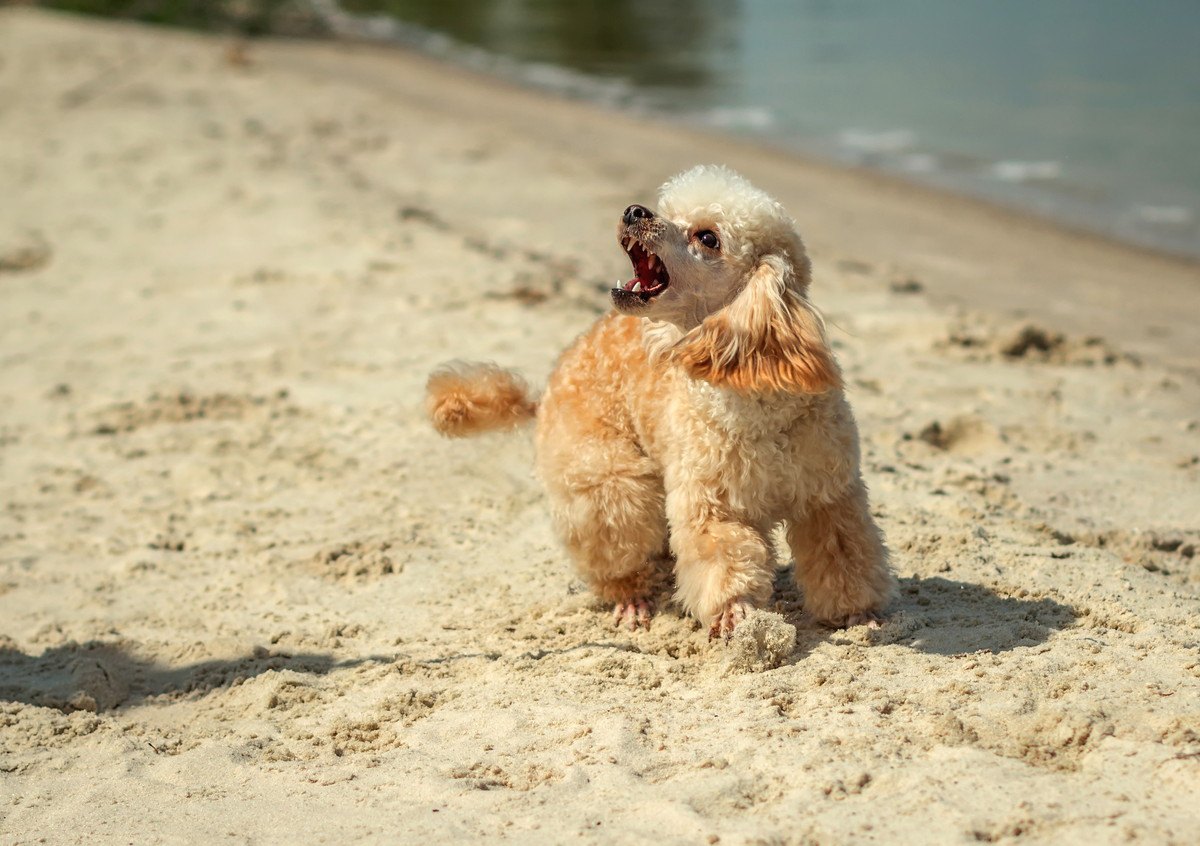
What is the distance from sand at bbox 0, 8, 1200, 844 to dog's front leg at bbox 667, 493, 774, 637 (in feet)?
0.43

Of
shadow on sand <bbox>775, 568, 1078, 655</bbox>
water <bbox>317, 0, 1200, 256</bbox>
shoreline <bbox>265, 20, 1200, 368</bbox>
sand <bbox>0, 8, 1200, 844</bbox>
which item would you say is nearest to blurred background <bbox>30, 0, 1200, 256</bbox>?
water <bbox>317, 0, 1200, 256</bbox>

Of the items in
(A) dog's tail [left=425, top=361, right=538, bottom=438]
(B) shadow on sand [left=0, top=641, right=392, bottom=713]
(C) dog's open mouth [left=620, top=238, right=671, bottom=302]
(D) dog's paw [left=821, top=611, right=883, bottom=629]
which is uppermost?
(C) dog's open mouth [left=620, top=238, right=671, bottom=302]

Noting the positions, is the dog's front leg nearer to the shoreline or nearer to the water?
the shoreline

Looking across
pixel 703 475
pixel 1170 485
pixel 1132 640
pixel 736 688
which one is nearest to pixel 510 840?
pixel 736 688

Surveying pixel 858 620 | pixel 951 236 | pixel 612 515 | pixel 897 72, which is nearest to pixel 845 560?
pixel 858 620

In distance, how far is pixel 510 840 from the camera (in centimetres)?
299

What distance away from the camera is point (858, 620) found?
13.0ft

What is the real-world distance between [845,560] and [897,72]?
15757mm

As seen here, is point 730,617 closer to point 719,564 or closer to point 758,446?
point 719,564

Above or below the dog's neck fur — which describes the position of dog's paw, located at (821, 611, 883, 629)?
below

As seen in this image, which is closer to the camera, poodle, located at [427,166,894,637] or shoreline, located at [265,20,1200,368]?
poodle, located at [427,166,894,637]

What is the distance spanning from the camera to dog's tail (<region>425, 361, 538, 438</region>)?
4477 mm

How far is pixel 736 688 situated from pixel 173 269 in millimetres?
6436

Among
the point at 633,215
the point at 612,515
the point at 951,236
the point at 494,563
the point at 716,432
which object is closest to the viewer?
the point at 633,215
